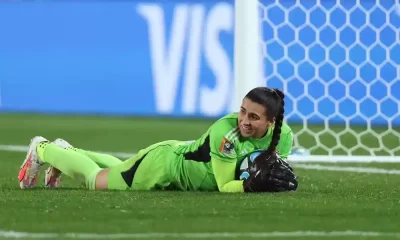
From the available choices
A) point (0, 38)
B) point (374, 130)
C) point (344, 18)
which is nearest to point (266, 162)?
point (344, 18)

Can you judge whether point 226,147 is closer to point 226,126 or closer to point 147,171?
point 226,126

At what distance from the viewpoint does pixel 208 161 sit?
6.11m

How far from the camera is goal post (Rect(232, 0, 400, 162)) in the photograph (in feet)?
27.5

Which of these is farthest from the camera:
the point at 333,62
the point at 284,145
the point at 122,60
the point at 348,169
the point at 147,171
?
the point at 122,60

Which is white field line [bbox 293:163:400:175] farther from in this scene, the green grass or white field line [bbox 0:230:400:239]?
white field line [bbox 0:230:400:239]

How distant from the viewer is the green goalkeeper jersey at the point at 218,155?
19.5ft

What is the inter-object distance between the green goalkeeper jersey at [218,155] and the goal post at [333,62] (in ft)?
6.24

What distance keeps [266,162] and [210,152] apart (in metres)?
0.29

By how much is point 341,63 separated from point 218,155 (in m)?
3.69

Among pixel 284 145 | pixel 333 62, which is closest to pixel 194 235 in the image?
pixel 284 145

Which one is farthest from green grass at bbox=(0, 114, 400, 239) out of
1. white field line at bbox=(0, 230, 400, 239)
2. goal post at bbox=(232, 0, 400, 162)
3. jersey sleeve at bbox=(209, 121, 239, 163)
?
goal post at bbox=(232, 0, 400, 162)

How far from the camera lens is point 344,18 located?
375 inches

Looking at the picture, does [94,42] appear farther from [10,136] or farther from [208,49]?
[10,136]

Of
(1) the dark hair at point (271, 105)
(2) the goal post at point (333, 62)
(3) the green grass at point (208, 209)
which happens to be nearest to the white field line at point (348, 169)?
(2) the goal post at point (333, 62)
